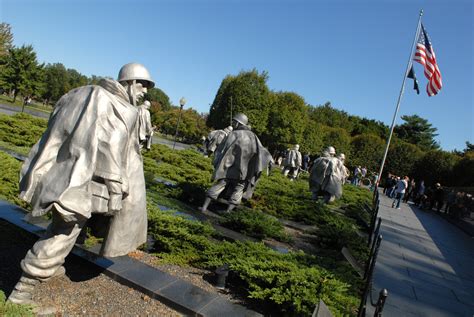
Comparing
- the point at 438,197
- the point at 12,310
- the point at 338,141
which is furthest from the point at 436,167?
the point at 12,310

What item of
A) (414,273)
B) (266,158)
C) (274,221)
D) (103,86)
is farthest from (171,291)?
(414,273)

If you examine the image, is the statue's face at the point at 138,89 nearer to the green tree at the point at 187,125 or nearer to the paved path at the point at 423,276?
the paved path at the point at 423,276

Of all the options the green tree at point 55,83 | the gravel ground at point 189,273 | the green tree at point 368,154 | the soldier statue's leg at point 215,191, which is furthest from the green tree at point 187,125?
the gravel ground at point 189,273

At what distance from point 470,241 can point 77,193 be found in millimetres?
15132

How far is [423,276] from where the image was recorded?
22.7 ft

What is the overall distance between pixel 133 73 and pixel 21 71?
43076 millimetres

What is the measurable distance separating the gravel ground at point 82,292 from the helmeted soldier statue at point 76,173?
46 cm

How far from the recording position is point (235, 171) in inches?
298

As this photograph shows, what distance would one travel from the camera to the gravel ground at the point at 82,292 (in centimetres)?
316

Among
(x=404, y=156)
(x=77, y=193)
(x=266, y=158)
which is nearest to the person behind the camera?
(x=77, y=193)

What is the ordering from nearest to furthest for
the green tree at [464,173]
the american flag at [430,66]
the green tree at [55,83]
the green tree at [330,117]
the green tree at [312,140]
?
the american flag at [430,66], the green tree at [464,173], the green tree at [312,140], the green tree at [55,83], the green tree at [330,117]

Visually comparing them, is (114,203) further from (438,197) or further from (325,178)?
(438,197)

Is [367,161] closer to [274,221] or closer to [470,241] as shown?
[470,241]

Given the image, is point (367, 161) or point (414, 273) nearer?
point (414, 273)
